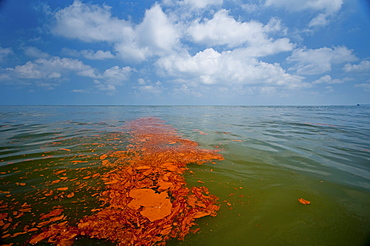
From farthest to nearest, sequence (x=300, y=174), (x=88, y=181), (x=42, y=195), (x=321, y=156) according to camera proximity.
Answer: (x=321, y=156) < (x=300, y=174) < (x=88, y=181) < (x=42, y=195)

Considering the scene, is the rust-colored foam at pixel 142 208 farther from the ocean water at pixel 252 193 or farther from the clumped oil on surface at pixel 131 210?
the ocean water at pixel 252 193

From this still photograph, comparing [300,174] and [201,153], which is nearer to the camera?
[300,174]

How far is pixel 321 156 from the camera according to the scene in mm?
5395

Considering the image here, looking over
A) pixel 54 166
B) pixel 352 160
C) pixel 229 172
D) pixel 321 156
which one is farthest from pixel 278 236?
pixel 54 166

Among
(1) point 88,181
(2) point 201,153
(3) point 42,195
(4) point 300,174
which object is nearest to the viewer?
(3) point 42,195

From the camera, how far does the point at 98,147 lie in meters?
6.38

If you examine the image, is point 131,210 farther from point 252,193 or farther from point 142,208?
point 252,193

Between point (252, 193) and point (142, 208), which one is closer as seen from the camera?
point (142, 208)

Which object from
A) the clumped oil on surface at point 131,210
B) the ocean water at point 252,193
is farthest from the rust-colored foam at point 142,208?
the ocean water at point 252,193

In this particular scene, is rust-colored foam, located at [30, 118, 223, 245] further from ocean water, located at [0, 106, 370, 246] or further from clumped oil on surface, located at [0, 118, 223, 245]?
ocean water, located at [0, 106, 370, 246]

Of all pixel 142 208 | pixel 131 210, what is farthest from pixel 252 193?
pixel 131 210

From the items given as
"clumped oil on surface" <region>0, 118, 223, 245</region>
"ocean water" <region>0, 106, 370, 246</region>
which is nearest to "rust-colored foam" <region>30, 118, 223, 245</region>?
"clumped oil on surface" <region>0, 118, 223, 245</region>

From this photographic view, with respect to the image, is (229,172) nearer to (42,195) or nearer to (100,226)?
(100,226)

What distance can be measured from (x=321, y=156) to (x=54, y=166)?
31.2 feet
